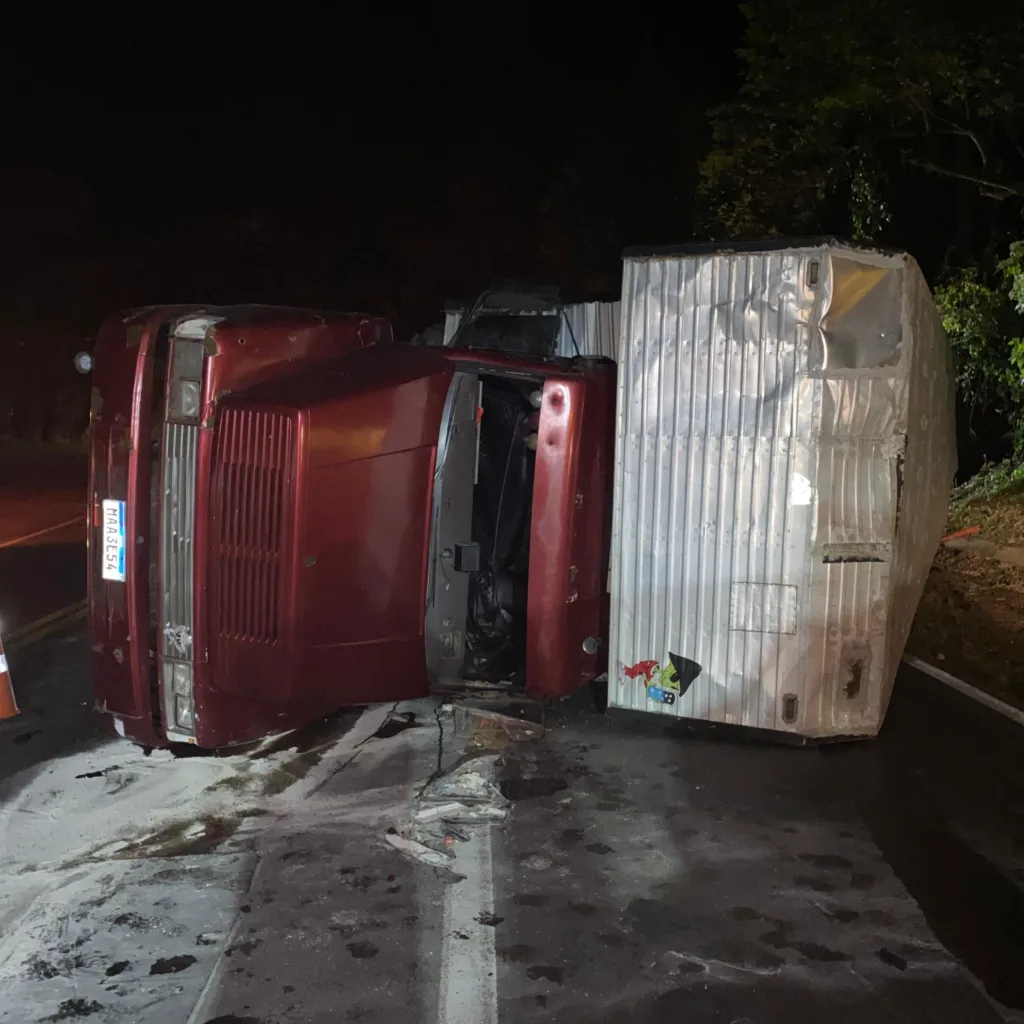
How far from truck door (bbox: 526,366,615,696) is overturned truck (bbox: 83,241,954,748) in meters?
0.01

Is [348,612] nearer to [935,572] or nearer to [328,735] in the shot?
[328,735]

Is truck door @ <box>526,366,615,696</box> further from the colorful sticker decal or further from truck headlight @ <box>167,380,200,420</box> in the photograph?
truck headlight @ <box>167,380,200,420</box>

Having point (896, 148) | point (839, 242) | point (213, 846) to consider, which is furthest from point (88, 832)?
point (896, 148)

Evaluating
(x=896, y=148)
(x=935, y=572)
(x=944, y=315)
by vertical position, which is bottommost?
(x=935, y=572)

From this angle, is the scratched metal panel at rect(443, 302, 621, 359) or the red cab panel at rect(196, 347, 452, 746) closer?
the red cab panel at rect(196, 347, 452, 746)

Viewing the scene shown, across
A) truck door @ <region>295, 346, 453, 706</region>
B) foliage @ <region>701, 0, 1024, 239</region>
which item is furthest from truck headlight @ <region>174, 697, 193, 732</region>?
foliage @ <region>701, 0, 1024, 239</region>

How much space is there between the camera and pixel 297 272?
2972cm

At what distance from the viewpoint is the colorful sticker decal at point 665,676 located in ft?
15.9

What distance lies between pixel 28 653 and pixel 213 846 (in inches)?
149

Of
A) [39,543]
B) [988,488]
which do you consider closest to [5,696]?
[39,543]

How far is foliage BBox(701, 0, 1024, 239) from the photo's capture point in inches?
359

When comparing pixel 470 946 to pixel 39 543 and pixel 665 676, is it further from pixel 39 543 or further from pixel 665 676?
pixel 39 543

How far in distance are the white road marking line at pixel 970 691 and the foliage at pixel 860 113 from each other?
Answer: 5976 mm

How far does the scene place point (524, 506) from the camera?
5242mm
